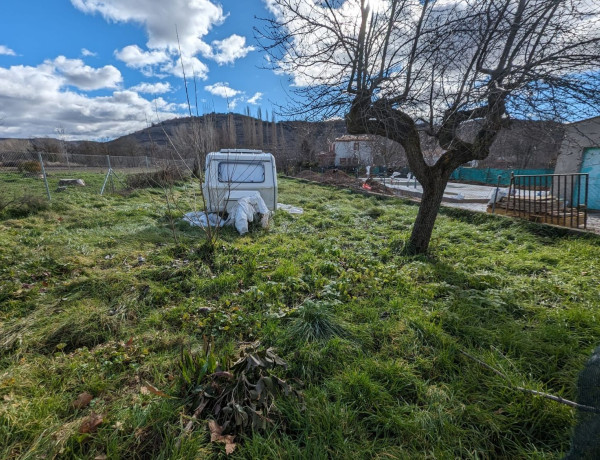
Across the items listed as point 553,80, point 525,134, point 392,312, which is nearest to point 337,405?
point 392,312

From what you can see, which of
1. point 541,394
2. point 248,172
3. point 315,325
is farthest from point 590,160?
point 315,325

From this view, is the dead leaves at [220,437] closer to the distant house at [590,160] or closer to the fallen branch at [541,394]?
the fallen branch at [541,394]

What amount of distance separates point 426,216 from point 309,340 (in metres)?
3.62

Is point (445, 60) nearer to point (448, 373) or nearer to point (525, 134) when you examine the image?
point (525, 134)

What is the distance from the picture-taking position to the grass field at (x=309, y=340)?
5.12ft

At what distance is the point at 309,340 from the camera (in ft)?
7.98

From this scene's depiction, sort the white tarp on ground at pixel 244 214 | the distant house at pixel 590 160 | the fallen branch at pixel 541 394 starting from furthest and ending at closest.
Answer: the distant house at pixel 590 160, the white tarp on ground at pixel 244 214, the fallen branch at pixel 541 394

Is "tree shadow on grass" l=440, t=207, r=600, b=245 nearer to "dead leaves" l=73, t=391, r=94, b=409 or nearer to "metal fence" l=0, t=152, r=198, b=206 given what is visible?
"dead leaves" l=73, t=391, r=94, b=409

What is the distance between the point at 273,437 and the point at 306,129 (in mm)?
4439

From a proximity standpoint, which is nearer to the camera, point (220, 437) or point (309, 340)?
A: point (220, 437)

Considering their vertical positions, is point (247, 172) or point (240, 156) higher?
point (240, 156)

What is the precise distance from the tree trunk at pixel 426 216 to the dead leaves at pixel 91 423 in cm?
480

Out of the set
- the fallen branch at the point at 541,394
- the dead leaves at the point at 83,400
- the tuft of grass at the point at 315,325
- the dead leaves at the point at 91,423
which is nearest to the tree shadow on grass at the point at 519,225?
the fallen branch at the point at 541,394

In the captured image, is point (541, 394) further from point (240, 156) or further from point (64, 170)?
point (64, 170)
